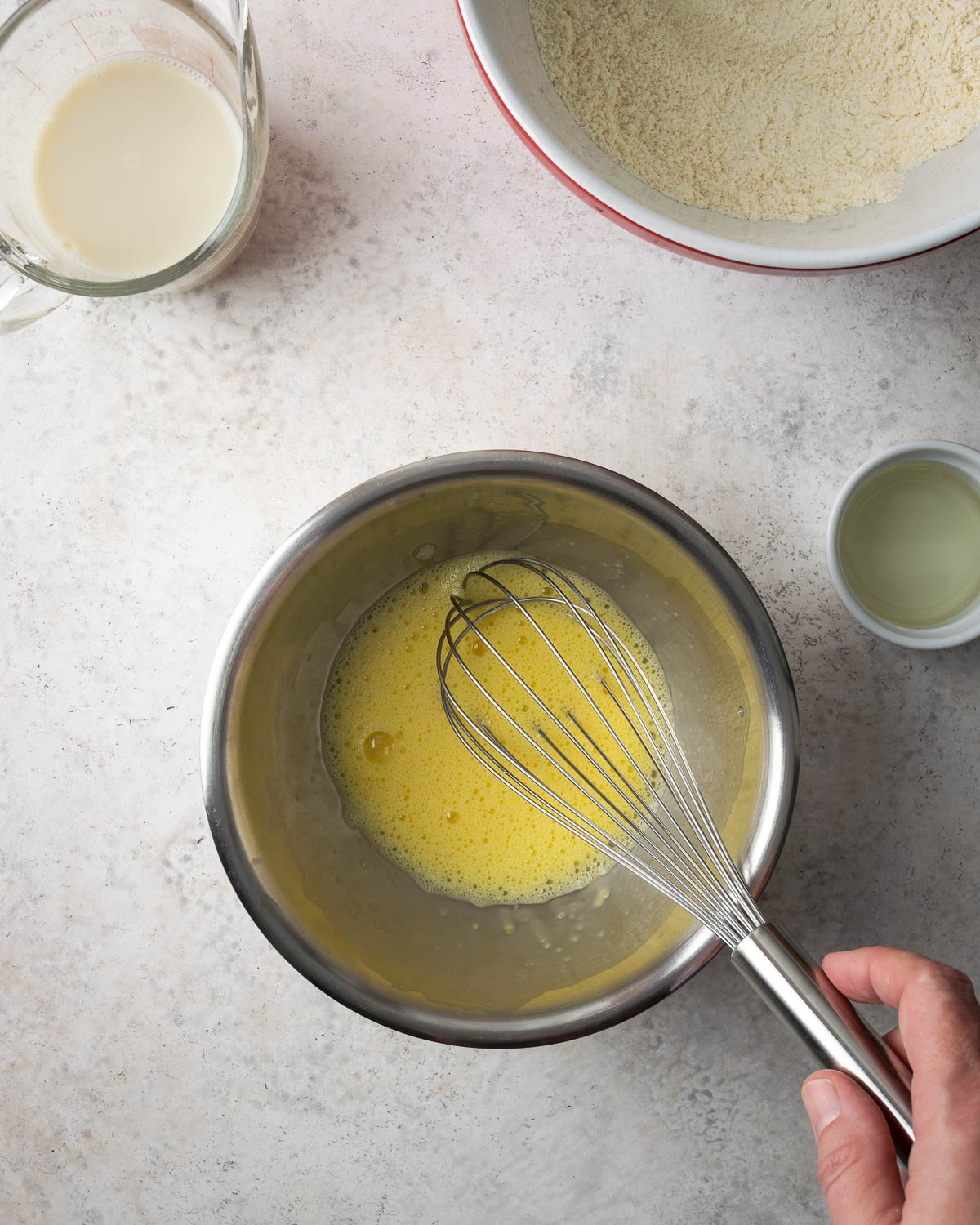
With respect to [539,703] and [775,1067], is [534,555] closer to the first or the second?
[539,703]

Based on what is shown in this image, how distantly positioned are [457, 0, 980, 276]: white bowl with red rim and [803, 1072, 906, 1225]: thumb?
0.52 metres

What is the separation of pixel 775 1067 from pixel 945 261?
27.2 inches

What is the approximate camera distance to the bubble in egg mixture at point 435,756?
2.40 ft

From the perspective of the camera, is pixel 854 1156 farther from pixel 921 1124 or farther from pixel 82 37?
pixel 82 37

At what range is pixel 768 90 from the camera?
2.34ft

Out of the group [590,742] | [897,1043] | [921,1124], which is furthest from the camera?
[590,742]

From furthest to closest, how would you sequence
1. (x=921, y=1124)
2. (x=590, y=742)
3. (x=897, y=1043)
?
1. (x=590, y=742)
2. (x=897, y=1043)
3. (x=921, y=1124)

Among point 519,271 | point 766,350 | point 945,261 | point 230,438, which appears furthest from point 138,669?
point 945,261

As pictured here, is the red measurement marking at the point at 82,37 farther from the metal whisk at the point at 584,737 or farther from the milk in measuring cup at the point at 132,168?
the metal whisk at the point at 584,737

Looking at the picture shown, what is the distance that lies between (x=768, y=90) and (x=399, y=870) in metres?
0.66

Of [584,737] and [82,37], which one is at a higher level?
[82,37]

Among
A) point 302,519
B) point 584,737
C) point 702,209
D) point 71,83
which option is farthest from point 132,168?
point 584,737

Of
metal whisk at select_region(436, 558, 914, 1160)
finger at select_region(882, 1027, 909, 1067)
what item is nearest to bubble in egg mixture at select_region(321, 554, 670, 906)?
metal whisk at select_region(436, 558, 914, 1160)

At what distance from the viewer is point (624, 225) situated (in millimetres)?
647
